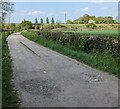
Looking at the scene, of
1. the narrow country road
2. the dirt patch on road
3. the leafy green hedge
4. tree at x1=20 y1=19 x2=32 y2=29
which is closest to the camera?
the narrow country road

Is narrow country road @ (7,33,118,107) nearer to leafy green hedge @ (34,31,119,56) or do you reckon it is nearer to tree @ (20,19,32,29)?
leafy green hedge @ (34,31,119,56)

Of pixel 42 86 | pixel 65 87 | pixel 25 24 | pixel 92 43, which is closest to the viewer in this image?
pixel 65 87

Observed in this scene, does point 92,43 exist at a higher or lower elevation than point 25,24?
lower

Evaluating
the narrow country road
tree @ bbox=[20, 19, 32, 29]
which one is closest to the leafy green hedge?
the narrow country road

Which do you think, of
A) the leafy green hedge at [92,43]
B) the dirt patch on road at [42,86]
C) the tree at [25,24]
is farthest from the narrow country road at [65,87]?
the tree at [25,24]

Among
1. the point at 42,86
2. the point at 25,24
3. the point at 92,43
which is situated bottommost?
the point at 42,86

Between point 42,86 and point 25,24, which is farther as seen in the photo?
point 25,24

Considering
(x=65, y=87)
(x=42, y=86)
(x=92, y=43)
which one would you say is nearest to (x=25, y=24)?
(x=92, y=43)

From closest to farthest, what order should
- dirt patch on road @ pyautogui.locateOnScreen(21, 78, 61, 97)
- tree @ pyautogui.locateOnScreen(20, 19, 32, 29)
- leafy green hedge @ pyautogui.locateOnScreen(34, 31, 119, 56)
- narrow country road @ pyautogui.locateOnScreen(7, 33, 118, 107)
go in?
narrow country road @ pyautogui.locateOnScreen(7, 33, 118, 107)
dirt patch on road @ pyautogui.locateOnScreen(21, 78, 61, 97)
leafy green hedge @ pyautogui.locateOnScreen(34, 31, 119, 56)
tree @ pyautogui.locateOnScreen(20, 19, 32, 29)

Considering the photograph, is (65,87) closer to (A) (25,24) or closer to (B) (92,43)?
(B) (92,43)

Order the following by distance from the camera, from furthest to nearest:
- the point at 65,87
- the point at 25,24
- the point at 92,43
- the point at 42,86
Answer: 1. the point at 25,24
2. the point at 92,43
3. the point at 42,86
4. the point at 65,87

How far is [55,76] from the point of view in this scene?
39.3 feet

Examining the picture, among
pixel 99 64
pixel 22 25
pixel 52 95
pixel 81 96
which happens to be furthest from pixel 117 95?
pixel 22 25

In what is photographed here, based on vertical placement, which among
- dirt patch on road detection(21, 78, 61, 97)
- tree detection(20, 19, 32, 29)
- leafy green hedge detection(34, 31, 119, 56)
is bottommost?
dirt patch on road detection(21, 78, 61, 97)
